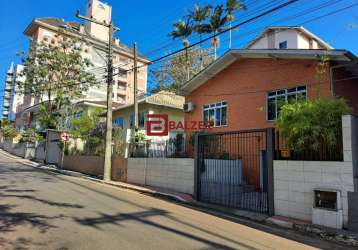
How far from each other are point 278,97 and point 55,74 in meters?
26.5

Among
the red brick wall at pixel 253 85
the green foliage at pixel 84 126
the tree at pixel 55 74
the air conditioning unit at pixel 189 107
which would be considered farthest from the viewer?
the tree at pixel 55 74

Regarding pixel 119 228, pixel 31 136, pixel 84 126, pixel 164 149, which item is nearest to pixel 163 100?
pixel 84 126

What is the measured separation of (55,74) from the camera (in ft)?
116

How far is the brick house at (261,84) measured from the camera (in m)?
14.3

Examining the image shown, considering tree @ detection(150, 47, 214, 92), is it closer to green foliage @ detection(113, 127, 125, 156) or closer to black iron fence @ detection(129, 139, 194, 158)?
green foliage @ detection(113, 127, 125, 156)

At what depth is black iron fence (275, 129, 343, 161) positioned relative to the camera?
920 centimetres

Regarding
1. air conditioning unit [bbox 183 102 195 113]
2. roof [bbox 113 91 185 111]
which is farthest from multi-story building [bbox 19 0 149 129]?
air conditioning unit [bbox 183 102 195 113]

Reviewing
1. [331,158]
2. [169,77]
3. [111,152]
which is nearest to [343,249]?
[331,158]

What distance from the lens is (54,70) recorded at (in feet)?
114

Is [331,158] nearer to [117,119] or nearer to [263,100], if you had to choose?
[263,100]

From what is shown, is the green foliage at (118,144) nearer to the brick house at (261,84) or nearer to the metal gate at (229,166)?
the brick house at (261,84)

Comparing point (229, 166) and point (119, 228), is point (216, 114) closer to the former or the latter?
point (229, 166)

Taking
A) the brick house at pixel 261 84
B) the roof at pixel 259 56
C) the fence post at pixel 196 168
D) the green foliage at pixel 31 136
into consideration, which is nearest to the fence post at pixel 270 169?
the fence post at pixel 196 168

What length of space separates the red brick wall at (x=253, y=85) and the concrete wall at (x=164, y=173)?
4.50 meters
